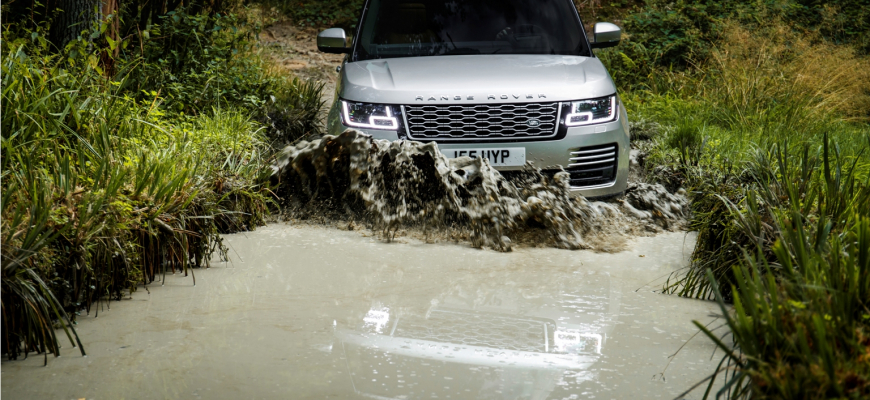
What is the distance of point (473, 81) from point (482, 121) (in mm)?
306

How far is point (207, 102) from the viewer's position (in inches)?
296

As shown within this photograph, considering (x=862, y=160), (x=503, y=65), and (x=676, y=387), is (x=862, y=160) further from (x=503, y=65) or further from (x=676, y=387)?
(x=676, y=387)

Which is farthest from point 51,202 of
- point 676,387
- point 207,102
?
point 207,102

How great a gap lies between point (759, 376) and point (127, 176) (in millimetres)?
3393

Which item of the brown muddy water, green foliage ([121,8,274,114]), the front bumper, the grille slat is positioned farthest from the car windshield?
the grille slat

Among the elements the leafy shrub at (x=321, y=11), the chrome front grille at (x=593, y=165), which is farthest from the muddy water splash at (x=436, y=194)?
Result: the leafy shrub at (x=321, y=11)

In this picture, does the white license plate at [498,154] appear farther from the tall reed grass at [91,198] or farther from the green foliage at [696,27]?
the green foliage at [696,27]

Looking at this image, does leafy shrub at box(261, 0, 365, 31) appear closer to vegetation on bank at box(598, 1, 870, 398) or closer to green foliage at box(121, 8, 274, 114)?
vegetation on bank at box(598, 1, 870, 398)

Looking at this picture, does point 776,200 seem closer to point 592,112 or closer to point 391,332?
point 592,112

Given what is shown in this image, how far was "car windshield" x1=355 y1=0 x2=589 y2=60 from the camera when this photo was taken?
6371 mm

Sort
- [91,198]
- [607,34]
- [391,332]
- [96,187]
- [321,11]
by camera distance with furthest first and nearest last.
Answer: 1. [321,11]
2. [607,34]
3. [96,187]
4. [91,198]
5. [391,332]

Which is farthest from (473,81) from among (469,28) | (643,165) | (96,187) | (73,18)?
(73,18)

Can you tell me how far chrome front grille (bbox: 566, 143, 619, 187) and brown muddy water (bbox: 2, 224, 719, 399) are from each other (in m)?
0.77

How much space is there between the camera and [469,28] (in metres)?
6.52
